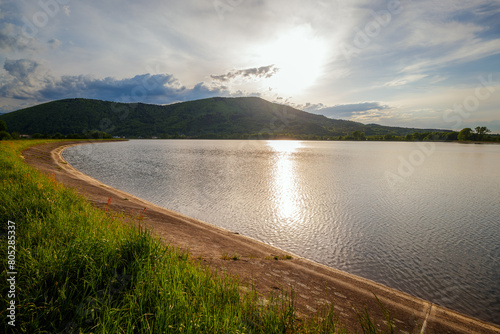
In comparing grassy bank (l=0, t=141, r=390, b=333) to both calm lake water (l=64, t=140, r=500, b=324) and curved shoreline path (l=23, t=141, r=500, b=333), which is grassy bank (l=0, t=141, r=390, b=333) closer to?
curved shoreline path (l=23, t=141, r=500, b=333)

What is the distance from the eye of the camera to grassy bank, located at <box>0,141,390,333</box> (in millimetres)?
3689

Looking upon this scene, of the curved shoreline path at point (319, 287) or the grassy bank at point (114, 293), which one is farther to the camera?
the curved shoreline path at point (319, 287)

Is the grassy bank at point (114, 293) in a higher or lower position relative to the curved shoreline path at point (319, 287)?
higher

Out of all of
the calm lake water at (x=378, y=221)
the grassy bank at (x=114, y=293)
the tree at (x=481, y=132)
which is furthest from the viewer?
the tree at (x=481, y=132)

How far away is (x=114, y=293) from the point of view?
436cm

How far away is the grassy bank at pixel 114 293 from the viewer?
369 cm

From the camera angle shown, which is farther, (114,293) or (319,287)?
(319,287)

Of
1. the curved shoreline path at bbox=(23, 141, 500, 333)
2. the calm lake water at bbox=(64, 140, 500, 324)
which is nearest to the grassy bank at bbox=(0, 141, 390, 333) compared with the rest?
the curved shoreline path at bbox=(23, 141, 500, 333)

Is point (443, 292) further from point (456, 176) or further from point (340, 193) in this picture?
point (456, 176)

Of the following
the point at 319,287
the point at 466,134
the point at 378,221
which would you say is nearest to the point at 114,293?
the point at 319,287

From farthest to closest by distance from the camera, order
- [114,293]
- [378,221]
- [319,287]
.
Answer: [378,221]
[319,287]
[114,293]

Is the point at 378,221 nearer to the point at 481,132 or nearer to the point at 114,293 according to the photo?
the point at 114,293

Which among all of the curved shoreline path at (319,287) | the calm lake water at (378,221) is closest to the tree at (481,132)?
the calm lake water at (378,221)

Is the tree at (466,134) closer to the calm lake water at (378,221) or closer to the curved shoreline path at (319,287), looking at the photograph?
the calm lake water at (378,221)
